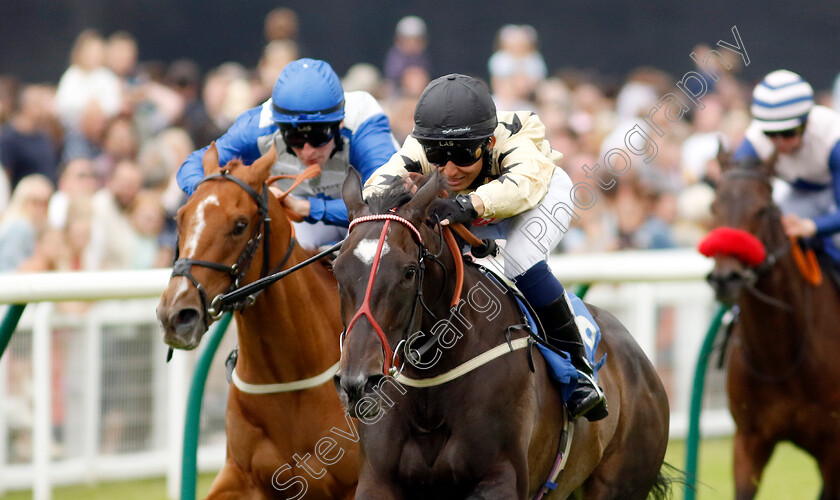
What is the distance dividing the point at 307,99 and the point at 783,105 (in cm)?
263

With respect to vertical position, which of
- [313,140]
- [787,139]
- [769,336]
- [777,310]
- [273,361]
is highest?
[313,140]

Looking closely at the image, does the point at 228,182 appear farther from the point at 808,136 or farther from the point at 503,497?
the point at 808,136

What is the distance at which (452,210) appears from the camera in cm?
334

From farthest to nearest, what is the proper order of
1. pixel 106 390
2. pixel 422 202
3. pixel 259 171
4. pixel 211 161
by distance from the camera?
1. pixel 106 390
2. pixel 211 161
3. pixel 259 171
4. pixel 422 202

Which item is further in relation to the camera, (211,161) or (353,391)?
(211,161)

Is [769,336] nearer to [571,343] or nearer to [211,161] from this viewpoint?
[571,343]

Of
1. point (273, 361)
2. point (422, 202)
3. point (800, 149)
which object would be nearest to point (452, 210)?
point (422, 202)

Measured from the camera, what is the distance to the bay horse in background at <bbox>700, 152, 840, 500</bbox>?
536cm

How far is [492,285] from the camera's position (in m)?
3.68

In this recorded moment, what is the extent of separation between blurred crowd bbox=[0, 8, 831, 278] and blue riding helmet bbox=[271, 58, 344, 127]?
7.10ft

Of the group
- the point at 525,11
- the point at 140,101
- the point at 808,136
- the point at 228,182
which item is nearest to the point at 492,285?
the point at 228,182

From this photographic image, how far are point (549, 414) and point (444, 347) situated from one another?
1.77 ft

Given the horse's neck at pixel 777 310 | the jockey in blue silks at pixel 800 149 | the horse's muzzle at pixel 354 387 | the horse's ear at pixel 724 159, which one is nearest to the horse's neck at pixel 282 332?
the horse's muzzle at pixel 354 387

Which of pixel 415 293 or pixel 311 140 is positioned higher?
pixel 311 140
